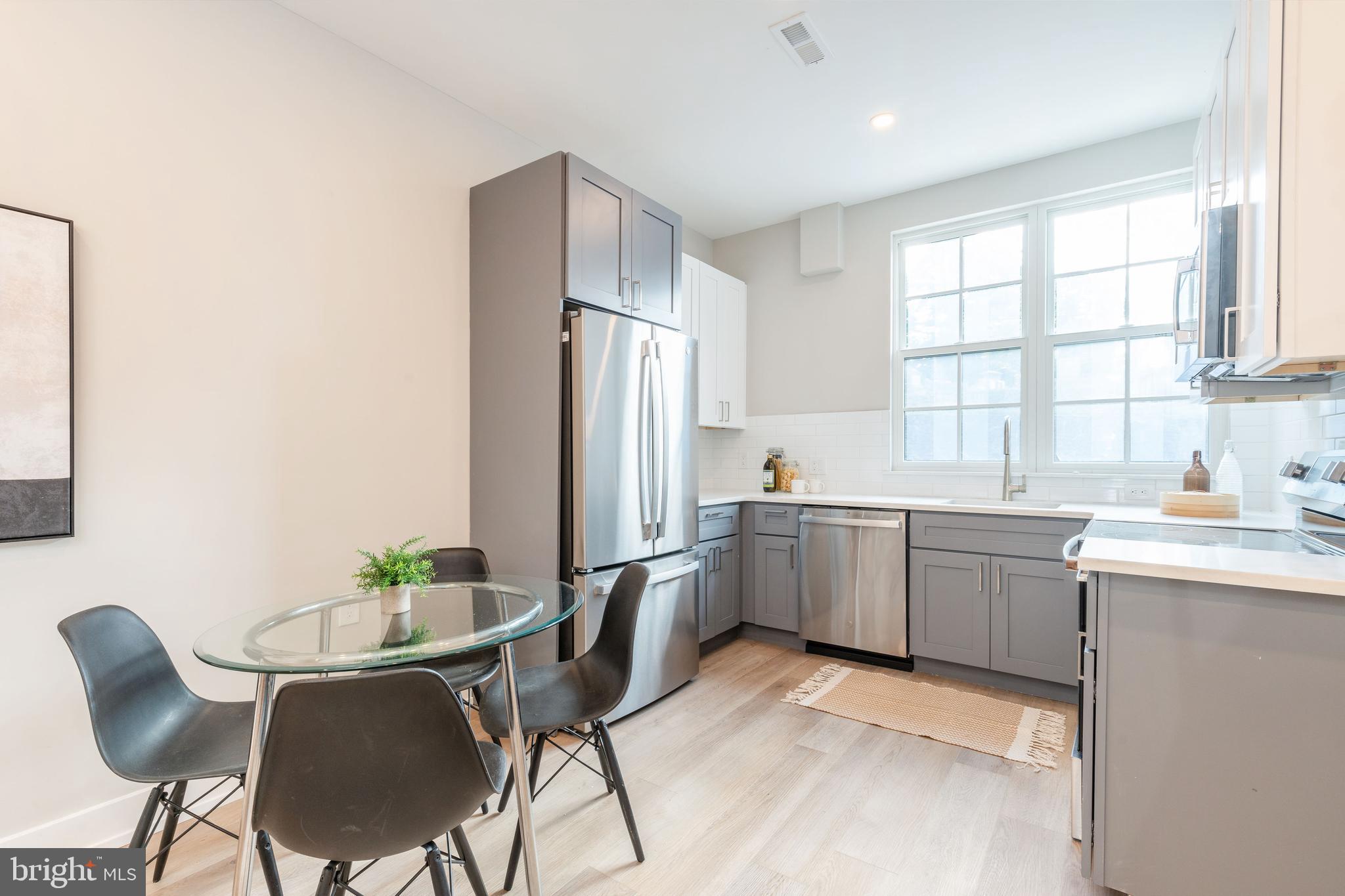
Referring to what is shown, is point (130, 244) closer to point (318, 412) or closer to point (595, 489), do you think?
point (318, 412)

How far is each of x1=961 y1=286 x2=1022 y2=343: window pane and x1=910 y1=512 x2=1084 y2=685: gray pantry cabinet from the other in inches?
52.3

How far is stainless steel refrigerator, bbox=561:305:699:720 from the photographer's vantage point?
261 cm

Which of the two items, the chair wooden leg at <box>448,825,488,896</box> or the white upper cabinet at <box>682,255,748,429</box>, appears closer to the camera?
the chair wooden leg at <box>448,825,488,896</box>

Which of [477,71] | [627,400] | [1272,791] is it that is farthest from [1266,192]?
[477,71]

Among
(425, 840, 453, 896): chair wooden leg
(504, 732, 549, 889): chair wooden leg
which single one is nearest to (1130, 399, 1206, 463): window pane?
(504, 732, 549, 889): chair wooden leg

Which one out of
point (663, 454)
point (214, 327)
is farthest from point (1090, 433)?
point (214, 327)

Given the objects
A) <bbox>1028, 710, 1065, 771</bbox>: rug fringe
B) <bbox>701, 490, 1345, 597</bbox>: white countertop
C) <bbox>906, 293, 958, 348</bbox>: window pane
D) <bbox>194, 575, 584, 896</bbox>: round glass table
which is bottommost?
<bbox>1028, 710, 1065, 771</bbox>: rug fringe

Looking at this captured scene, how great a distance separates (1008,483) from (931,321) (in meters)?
1.18

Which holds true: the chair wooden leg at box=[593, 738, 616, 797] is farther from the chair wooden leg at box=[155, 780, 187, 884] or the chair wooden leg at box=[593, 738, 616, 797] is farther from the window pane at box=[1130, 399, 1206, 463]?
the window pane at box=[1130, 399, 1206, 463]

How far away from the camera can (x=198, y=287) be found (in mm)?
2092

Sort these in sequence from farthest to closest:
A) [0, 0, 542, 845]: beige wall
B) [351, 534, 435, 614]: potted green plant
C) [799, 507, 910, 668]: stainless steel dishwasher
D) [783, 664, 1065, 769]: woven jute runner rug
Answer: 1. [799, 507, 910, 668]: stainless steel dishwasher
2. [783, 664, 1065, 769]: woven jute runner rug
3. [0, 0, 542, 845]: beige wall
4. [351, 534, 435, 614]: potted green plant

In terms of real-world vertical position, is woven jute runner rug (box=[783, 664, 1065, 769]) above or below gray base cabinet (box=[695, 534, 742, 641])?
below

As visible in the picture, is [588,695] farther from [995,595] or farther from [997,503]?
[997,503]

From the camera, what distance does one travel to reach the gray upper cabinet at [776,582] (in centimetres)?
372
